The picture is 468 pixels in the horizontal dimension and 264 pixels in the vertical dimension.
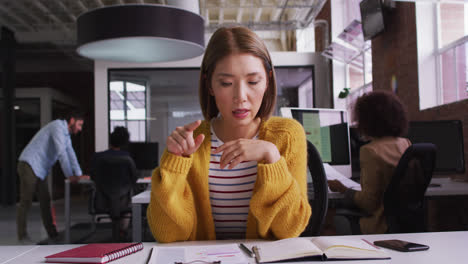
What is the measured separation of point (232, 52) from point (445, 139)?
2.45 metres

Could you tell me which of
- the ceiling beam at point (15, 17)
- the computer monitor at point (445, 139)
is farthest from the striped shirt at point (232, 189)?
the ceiling beam at point (15, 17)

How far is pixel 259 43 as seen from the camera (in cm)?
118

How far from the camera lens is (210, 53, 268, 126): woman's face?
111cm

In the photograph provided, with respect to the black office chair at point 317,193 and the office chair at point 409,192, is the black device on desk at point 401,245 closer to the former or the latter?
the black office chair at point 317,193

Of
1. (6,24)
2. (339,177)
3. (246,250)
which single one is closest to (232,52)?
(246,250)

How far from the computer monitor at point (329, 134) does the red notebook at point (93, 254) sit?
196cm

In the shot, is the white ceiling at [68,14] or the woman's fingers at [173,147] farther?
the white ceiling at [68,14]

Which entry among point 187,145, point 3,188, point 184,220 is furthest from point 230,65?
point 3,188

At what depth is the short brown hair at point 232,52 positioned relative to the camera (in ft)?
3.74

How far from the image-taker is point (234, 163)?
40.3 inches

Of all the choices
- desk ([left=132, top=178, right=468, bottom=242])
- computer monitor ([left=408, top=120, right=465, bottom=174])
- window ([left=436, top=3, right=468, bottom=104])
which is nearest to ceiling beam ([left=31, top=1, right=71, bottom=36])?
desk ([left=132, top=178, right=468, bottom=242])

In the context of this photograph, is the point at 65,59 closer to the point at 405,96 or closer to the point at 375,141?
the point at 405,96

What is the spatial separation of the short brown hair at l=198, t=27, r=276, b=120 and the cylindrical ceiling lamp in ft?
2.87

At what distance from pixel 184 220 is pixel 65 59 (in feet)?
31.5
